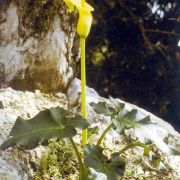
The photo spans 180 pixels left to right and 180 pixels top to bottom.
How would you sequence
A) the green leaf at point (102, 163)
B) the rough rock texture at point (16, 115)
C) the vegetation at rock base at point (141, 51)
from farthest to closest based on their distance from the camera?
1. the vegetation at rock base at point (141, 51)
2. the rough rock texture at point (16, 115)
3. the green leaf at point (102, 163)

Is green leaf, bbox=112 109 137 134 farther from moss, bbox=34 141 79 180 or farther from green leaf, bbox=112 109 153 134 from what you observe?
moss, bbox=34 141 79 180

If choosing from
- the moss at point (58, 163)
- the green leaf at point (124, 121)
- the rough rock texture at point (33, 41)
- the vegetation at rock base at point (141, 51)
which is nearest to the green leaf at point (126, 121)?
the green leaf at point (124, 121)

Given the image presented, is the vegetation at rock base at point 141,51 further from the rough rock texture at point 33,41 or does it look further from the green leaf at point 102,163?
the green leaf at point 102,163

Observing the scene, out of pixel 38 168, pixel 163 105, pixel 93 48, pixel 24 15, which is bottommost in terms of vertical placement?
pixel 163 105

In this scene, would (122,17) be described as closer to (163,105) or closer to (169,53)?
(169,53)

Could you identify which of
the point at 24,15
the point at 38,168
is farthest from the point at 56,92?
the point at 38,168

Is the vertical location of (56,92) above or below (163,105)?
above

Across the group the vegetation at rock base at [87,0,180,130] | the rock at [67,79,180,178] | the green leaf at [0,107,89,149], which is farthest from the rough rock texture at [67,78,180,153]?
the vegetation at rock base at [87,0,180,130]

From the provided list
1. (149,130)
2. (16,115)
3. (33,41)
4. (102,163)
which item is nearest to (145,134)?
(149,130)
